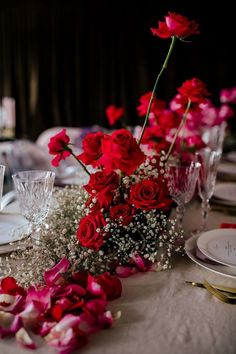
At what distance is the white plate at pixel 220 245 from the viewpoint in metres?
0.81

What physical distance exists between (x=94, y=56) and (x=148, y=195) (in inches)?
187

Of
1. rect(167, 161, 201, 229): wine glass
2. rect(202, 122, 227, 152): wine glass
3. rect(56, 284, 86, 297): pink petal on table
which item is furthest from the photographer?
rect(202, 122, 227, 152): wine glass

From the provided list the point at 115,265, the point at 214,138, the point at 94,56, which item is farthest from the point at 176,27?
the point at 94,56

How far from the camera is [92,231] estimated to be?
780 mm

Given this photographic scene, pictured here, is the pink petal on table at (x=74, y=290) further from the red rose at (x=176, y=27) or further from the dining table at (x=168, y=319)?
the red rose at (x=176, y=27)

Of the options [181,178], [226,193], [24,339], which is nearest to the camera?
[24,339]

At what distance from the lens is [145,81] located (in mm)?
5020

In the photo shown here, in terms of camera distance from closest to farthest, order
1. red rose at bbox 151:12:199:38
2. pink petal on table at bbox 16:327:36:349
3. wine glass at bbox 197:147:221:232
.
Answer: pink petal on table at bbox 16:327:36:349, red rose at bbox 151:12:199:38, wine glass at bbox 197:147:221:232

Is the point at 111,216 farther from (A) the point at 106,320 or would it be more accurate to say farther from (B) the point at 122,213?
(A) the point at 106,320

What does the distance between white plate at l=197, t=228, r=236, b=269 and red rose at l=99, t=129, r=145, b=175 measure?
27 centimetres

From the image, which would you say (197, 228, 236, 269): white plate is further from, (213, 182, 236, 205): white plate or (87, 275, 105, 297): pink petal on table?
(213, 182, 236, 205): white plate

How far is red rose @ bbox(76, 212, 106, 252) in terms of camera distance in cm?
77

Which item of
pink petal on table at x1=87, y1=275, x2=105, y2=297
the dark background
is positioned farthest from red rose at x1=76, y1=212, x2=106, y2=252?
the dark background

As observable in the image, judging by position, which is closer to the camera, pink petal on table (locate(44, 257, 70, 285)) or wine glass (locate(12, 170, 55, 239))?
pink petal on table (locate(44, 257, 70, 285))
